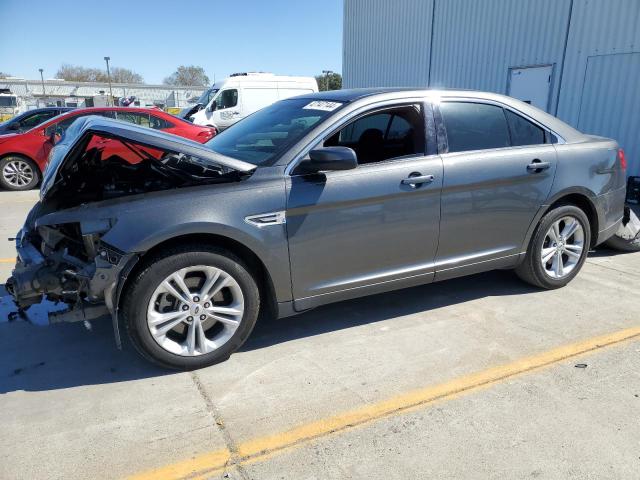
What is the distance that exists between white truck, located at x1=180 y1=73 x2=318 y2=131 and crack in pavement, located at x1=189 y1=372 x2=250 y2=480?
1534 centimetres

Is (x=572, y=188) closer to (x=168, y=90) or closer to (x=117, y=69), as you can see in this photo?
(x=168, y=90)

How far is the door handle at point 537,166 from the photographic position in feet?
12.9

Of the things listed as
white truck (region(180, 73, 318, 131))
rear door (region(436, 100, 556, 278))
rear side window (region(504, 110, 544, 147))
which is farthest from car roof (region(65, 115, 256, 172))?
white truck (region(180, 73, 318, 131))

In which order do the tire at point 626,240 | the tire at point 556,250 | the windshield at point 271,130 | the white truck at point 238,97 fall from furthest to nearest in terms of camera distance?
the white truck at point 238,97, the tire at point 626,240, the tire at point 556,250, the windshield at point 271,130

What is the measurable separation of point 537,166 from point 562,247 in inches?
33.5

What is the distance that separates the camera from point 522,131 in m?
4.07

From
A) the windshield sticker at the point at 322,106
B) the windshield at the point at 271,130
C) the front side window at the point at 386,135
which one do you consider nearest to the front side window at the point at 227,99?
the windshield at the point at 271,130

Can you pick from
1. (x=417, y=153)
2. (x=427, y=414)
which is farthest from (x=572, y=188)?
(x=427, y=414)

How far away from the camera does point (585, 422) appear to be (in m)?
2.59

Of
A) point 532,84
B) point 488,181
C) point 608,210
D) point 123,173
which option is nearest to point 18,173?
→ point 123,173

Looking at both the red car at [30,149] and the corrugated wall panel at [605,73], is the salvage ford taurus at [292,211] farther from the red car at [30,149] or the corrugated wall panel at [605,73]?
the corrugated wall panel at [605,73]

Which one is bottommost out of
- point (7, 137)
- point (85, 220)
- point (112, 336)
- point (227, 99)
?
point (112, 336)

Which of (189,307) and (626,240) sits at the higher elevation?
(189,307)

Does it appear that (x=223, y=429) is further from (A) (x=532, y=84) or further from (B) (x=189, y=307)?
(A) (x=532, y=84)
